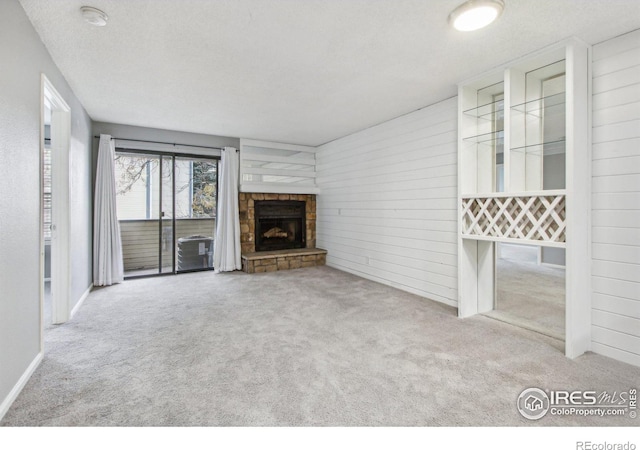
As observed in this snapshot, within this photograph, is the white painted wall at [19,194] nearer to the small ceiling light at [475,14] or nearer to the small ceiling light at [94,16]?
the small ceiling light at [94,16]

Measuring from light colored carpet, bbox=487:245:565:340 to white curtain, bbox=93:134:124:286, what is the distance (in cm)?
524

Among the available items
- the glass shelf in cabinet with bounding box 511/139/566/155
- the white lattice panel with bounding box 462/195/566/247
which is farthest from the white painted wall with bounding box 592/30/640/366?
the white lattice panel with bounding box 462/195/566/247

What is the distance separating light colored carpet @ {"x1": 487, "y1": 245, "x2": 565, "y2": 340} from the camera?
10.2ft

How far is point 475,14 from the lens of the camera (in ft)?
6.60

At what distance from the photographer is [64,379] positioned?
6.75 feet

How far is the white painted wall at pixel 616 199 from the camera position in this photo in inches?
89.9

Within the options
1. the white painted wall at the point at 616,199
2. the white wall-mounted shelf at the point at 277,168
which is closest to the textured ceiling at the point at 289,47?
the white painted wall at the point at 616,199

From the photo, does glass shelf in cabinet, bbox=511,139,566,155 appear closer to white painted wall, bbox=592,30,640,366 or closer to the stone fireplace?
white painted wall, bbox=592,30,640,366

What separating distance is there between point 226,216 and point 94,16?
3654mm

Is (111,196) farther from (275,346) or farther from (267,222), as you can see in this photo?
(275,346)

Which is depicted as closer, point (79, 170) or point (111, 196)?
point (79, 170)
